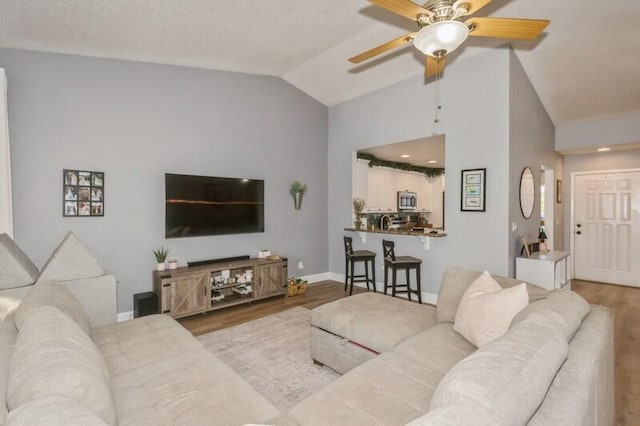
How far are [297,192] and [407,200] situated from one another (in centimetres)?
319

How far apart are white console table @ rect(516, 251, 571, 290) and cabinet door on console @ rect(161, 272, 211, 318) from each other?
395 cm

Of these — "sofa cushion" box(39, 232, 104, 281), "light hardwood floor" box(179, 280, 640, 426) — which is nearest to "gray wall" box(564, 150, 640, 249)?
"light hardwood floor" box(179, 280, 640, 426)

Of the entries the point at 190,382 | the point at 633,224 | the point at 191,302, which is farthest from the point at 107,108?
the point at 633,224

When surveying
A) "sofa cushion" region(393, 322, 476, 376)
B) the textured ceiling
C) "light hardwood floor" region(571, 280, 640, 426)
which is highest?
the textured ceiling

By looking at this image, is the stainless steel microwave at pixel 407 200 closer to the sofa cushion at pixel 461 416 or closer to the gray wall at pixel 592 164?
the gray wall at pixel 592 164

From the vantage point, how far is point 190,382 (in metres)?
1.69

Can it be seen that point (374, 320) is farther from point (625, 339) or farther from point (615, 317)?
point (615, 317)

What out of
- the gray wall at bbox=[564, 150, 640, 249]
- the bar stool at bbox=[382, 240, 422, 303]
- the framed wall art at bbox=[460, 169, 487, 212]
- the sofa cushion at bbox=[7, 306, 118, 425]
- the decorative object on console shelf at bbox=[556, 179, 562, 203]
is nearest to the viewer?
the sofa cushion at bbox=[7, 306, 118, 425]

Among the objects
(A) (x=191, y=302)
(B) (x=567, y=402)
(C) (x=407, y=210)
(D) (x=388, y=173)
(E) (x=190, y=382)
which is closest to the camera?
(B) (x=567, y=402)

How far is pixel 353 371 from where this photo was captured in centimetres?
185

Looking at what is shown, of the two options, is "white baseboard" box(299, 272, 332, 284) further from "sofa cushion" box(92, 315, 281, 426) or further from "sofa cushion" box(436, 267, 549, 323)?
"sofa cushion" box(92, 315, 281, 426)

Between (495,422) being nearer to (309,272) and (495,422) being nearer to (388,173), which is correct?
(309,272)

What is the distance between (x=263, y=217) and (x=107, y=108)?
97.9 inches

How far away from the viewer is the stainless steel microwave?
7.45 m
